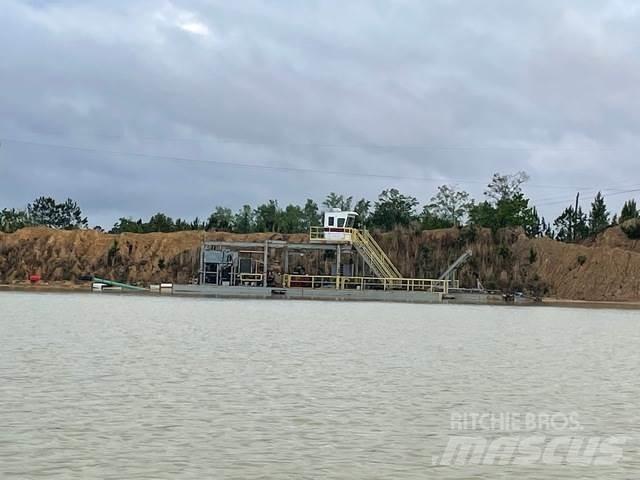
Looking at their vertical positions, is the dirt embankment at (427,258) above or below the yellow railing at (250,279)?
above

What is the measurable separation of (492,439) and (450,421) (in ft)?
5.11

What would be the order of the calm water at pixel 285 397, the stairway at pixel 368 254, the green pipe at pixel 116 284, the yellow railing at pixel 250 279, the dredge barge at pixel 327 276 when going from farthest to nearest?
the green pipe at pixel 116 284
the yellow railing at pixel 250 279
the stairway at pixel 368 254
the dredge barge at pixel 327 276
the calm water at pixel 285 397

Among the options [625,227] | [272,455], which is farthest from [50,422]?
[625,227]

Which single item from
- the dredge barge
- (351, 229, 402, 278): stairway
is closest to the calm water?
the dredge barge

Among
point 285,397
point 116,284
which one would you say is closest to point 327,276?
point 116,284

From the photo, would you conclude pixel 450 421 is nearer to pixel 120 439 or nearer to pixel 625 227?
pixel 120 439

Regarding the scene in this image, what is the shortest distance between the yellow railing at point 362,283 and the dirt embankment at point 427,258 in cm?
997

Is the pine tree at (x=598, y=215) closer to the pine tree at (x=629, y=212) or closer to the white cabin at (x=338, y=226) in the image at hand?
the pine tree at (x=629, y=212)

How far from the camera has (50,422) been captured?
52.3 feet

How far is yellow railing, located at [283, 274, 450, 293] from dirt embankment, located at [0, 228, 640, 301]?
32.7ft

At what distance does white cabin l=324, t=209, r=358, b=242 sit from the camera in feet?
252

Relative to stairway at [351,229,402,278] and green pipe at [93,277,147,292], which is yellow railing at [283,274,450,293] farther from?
green pipe at [93,277,147,292]

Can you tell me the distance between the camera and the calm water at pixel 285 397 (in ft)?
45.1

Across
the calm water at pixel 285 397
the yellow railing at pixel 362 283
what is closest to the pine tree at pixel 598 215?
the yellow railing at pixel 362 283
